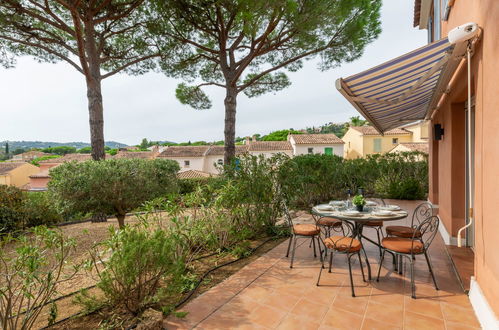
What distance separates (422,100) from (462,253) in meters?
3.67

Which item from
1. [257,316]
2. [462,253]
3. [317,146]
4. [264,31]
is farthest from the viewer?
[317,146]

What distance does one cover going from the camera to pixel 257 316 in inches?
136

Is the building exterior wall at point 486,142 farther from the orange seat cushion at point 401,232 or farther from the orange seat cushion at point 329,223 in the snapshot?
the orange seat cushion at point 329,223

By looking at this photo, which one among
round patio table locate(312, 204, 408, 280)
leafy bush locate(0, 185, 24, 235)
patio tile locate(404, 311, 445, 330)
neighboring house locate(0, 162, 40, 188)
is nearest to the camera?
patio tile locate(404, 311, 445, 330)

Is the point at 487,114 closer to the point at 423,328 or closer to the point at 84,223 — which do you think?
the point at 423,328

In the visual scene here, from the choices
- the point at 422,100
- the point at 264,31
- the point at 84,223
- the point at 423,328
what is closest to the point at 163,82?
the point at 264,31

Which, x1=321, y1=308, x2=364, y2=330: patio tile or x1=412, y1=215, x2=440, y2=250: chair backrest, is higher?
x1=412, y1=215, x2=440, y2=250: chair backrest

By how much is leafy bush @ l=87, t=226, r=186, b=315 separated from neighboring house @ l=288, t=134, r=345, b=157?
39.8 metres

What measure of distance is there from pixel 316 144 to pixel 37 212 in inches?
1504

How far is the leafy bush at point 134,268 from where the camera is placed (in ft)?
10.4

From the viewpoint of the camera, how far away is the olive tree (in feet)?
23.2

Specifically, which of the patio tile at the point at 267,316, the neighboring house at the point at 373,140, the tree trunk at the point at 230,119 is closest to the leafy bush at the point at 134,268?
the patio tile at the point at 267,316

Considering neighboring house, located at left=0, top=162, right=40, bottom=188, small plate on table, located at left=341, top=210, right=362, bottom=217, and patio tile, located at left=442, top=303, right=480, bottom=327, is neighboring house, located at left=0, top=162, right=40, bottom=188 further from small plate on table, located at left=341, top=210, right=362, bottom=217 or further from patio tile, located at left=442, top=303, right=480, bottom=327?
patio tile, located at left=442, top=303, right=480, bottom=327

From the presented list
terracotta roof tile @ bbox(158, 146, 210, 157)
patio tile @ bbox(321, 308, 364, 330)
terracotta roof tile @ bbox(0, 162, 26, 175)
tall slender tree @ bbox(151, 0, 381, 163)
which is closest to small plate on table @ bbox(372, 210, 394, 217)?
patio tile @ bbox(321, 308, 364, 330)
